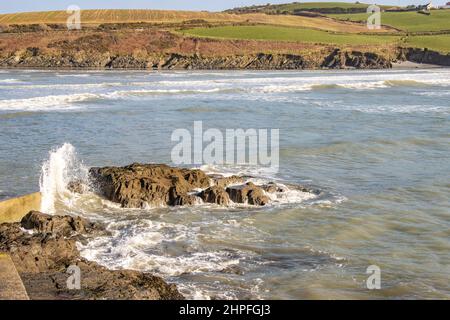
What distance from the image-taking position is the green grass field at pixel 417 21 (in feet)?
347

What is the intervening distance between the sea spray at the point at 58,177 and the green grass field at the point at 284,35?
67.5 m

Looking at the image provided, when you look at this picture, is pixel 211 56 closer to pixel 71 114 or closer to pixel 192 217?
pixel 71 114

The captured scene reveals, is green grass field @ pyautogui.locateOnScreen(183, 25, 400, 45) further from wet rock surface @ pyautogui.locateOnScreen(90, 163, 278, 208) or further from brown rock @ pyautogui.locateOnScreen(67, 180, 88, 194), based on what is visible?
brown rock @ pyautogui.locateOnScreen(67, 180, 88, 194)

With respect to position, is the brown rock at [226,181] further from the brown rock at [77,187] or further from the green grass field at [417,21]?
the green grass field at [417,21]

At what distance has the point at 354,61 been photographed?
77.1 meters

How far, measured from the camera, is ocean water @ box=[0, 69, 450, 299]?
31.0 feet

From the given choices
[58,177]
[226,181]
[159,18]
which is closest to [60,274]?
[58,177]

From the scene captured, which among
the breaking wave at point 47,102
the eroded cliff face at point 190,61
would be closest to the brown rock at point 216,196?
the breaking wave at point 47,102

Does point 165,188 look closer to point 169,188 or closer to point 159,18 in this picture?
point 169,188

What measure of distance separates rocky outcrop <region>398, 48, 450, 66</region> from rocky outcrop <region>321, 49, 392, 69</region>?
515 centimetres

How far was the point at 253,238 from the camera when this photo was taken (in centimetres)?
1125

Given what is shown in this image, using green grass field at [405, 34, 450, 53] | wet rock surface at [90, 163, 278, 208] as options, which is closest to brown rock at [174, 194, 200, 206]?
wet rock surface at [90, 163, 278, 208]

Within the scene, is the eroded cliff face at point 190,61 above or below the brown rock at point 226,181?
above

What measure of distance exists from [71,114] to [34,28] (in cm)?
6208
